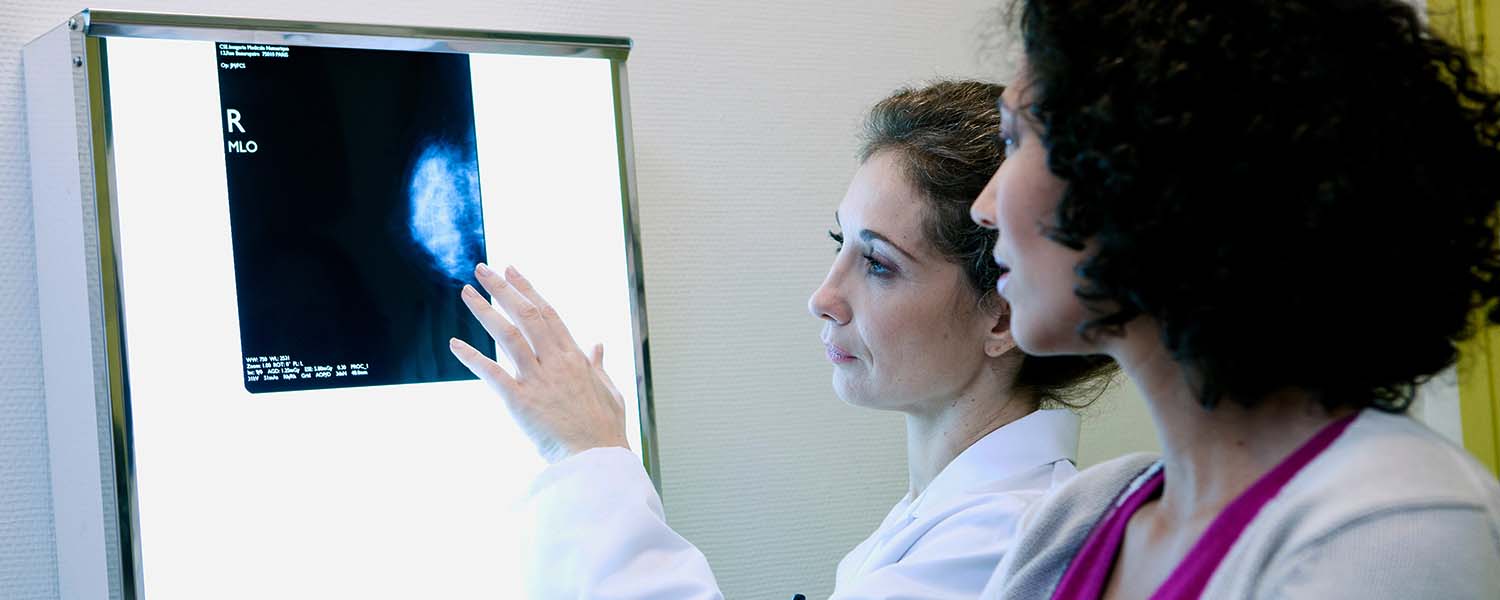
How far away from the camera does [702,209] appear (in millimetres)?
1767

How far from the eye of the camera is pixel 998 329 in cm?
138

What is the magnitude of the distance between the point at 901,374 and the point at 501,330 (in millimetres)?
402

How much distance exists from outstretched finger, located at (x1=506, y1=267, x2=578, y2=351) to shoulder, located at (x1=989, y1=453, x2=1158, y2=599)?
583 millimetres

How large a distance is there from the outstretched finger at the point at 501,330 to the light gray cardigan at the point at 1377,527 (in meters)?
0.79

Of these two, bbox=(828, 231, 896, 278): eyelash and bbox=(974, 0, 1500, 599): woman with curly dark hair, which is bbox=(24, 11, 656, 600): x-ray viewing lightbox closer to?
bbox=(828, 231, 896, 278): eyelash

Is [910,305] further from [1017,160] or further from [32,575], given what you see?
[32,575]

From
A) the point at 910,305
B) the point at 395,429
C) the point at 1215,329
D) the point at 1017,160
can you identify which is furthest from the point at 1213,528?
the point at 395,429

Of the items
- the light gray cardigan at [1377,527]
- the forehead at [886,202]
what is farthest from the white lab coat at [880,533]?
the light gray cardigan at [1377,527]

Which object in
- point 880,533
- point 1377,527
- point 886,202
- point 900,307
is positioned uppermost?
point 886,202

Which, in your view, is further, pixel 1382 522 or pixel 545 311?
pixel 545 311

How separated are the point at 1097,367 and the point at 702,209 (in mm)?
577

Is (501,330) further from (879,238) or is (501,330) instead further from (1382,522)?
(1382,522)

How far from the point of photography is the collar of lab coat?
4.30 ft

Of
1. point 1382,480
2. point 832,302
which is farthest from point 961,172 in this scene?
point 1382,480
